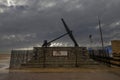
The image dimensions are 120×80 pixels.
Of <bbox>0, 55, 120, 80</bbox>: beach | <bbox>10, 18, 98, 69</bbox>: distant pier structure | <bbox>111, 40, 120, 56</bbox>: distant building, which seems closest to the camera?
<bbox>0, 55, 120, 80</bbox>: beach

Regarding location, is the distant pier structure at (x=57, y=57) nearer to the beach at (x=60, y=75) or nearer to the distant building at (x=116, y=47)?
the distant building at (x=116, y=47)

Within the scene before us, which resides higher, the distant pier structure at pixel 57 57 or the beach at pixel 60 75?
the distant pier structure at pixel 57 57

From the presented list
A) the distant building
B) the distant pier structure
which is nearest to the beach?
the distant building

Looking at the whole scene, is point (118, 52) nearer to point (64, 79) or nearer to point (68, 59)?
point (68, 59)

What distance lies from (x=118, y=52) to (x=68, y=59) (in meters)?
5.83

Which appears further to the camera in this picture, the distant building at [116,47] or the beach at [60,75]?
the distant building at [116,47]

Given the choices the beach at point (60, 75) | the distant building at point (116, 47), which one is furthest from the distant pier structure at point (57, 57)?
the beach at point (60, 75)

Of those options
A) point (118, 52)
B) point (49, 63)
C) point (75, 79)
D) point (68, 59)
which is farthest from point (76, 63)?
point (75, 79)

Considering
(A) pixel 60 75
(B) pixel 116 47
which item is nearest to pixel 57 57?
(B) pixel 116 47

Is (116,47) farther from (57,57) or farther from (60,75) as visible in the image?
(60,75)

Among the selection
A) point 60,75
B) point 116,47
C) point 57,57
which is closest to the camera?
point 60,75

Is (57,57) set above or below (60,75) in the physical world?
above

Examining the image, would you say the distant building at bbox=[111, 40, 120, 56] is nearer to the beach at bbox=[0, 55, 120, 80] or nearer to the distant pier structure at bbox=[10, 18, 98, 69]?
the distant pier structure at bbox=[10, 18, 98, 69]

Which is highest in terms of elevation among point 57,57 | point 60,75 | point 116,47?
point 116,47
